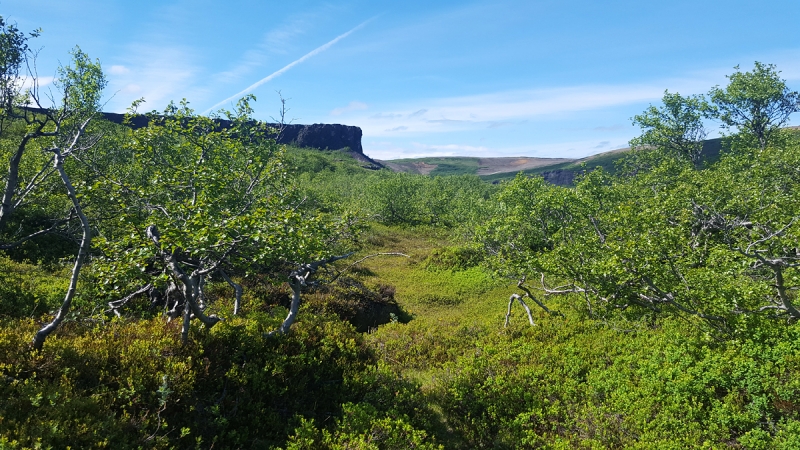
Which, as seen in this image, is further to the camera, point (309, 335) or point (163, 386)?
point (309, 335)

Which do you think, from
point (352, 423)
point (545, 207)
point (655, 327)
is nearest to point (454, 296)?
point (545, 207)

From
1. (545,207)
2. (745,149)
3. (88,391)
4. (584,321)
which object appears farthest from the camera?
(745,149)

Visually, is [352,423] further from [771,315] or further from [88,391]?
[771,315]

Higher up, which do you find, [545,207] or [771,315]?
[545,207]

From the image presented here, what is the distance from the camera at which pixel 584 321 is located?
1344 centimetres

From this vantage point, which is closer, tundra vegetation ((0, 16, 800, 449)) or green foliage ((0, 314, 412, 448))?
green foliage ((0, 314, 412, 448))

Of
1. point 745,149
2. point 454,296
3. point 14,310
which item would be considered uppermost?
point 745,149

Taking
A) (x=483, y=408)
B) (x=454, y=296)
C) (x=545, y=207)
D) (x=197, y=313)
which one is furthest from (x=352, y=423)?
(x=545, y=207)

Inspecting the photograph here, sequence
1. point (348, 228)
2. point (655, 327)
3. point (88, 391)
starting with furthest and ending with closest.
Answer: point (655, 327)
point (348, 228)
point (88, 391)

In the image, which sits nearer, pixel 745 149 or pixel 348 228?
pixel 348 228

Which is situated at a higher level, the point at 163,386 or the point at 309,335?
the point at 163,386

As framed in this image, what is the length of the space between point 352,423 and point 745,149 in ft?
128

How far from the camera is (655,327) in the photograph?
12016 mm

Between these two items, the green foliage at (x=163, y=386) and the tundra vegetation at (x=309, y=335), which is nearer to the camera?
the green foliage at (x=163, y=386)
